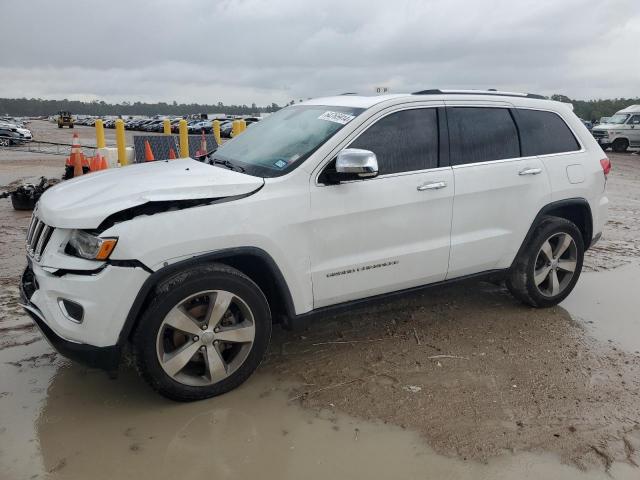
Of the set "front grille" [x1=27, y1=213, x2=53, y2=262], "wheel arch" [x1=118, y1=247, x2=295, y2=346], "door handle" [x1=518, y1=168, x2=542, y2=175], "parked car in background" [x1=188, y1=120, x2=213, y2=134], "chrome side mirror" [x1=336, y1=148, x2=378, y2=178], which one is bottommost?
"parked car in background" [x1=188, y1=120, x2=213, y2=134]

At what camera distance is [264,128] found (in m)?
4.29

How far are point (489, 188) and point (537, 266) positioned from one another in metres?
1.00

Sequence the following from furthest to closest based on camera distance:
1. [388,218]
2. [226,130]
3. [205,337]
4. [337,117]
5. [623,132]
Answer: [226,130] < [623,132] < [337,117] < [388,218] < [205,337]

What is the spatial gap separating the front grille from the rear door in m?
2.64

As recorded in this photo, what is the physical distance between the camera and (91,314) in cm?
283

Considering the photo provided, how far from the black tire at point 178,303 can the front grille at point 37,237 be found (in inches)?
29.6

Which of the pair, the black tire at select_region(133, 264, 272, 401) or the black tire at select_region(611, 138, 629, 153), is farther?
the black tire at select_region(611, 138, 629, 153)

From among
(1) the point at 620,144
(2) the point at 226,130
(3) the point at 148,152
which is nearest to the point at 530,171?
(3) the point at 148,152

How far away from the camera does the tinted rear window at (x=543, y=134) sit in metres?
4.40

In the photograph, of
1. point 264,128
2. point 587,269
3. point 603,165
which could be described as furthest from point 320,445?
point 587,269

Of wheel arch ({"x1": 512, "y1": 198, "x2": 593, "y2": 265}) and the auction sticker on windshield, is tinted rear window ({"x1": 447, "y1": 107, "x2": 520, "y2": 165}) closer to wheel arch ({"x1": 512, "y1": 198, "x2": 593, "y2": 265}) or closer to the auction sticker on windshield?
wheel arch ({"x1": 512, "y1": 198, "x2": 593, "y2": 265})

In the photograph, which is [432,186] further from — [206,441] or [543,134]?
[206,441]

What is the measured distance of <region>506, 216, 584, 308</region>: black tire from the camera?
14.6ft

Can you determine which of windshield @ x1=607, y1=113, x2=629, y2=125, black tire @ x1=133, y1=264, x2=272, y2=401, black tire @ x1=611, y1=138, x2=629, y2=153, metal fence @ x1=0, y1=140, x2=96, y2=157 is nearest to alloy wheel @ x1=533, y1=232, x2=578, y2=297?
black tire @ x1=133, y1=264, x2=272, y2=401
